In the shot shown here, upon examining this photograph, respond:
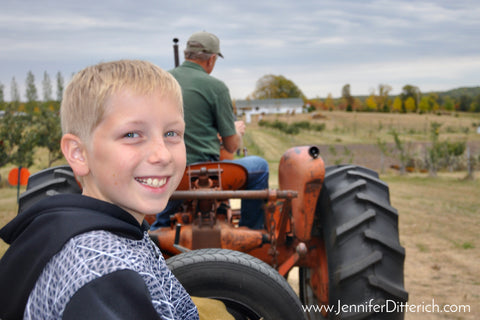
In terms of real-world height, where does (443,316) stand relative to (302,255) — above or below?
below

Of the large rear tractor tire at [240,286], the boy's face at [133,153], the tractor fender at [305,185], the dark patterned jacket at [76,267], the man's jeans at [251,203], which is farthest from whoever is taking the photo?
the man's jeans at [251,203]

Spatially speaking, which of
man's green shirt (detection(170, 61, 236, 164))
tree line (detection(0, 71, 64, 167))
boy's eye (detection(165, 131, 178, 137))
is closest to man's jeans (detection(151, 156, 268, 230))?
man's green shirt (detection(170, 61, 236, 164))

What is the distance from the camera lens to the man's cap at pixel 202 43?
3088 mm

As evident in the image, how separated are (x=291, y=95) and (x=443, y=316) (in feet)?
251

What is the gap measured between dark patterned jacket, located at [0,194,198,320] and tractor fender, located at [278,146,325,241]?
188cm

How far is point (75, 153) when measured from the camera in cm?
106

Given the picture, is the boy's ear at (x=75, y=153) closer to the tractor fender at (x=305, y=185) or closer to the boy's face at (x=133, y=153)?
the boy's face at (x=133, y=153)


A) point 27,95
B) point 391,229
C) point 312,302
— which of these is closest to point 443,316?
point 312,302

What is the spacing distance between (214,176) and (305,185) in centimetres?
60

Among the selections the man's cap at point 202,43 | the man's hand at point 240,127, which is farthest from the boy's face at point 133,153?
the man's hand at point 240,127

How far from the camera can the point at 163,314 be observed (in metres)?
0.97

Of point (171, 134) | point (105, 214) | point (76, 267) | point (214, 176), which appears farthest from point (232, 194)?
point (76, 267)

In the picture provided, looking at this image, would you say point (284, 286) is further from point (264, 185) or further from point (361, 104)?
point (361, 104)

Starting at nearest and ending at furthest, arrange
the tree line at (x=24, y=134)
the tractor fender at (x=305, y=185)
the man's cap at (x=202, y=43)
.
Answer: the tractor fender at (x=305, y=185)
the man's cap at (x=202, y=43)
the tree line at (x=24, y=134)
